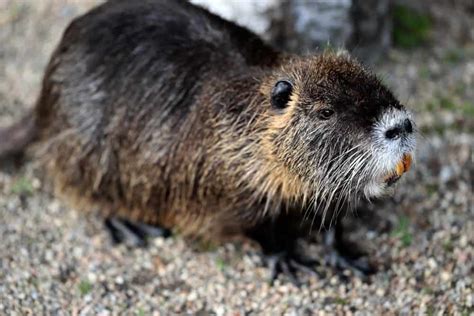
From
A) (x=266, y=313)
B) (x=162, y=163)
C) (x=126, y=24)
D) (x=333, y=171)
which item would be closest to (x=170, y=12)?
(x=126, y=24)

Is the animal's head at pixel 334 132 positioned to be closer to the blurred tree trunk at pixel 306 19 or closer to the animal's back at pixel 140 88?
the animal's back at pixel 140 88

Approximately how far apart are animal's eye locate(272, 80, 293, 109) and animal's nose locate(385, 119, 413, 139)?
0.55m

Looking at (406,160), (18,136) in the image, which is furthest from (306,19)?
(406,160)

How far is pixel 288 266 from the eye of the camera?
14.6 feet

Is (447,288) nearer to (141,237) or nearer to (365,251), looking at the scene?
(365,251)

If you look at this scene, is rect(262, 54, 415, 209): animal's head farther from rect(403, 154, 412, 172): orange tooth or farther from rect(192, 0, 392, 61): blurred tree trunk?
rect(192, 0, 392, 61): blurred tree trunk

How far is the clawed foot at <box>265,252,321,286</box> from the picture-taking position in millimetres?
4410

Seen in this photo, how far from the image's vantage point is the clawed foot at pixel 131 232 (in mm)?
4727

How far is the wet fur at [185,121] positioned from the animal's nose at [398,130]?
7.9 inches

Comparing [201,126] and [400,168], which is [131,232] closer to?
[201,126]

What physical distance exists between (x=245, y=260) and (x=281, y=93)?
124 centimetres

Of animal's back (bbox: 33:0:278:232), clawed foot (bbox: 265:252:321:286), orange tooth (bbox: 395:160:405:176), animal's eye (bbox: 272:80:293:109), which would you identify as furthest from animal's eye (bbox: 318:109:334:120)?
clawed foot (bbox: 265:252:321:286)

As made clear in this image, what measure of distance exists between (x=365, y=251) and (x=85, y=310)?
5.43ft

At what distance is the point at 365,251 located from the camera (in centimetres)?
457
